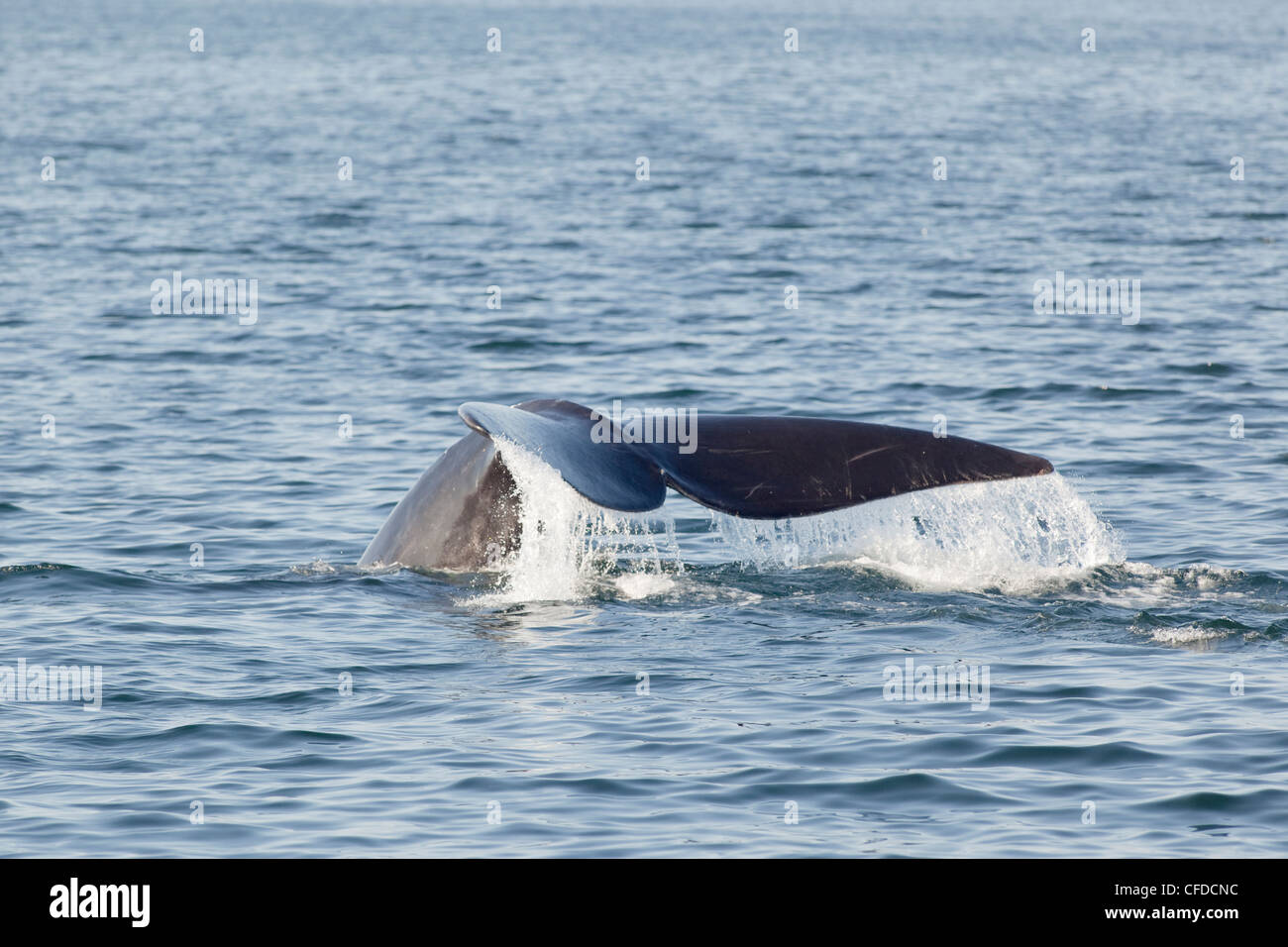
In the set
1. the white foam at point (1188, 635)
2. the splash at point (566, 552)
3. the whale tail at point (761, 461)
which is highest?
the whale tail at point (761, 461)

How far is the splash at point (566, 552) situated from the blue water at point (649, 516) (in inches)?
1.4

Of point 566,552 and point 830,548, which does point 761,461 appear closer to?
point 566,552

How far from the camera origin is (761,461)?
32.3 feet

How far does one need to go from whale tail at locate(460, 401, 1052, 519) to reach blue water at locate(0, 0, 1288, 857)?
42 cm

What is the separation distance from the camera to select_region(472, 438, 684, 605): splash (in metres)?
10.7

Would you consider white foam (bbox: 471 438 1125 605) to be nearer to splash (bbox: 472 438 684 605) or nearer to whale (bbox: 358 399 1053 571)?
splash (bbox: 472 438 684 605)

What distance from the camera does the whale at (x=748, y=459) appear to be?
944cm

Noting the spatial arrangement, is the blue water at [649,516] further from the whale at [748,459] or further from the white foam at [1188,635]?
the whale at [748,459]

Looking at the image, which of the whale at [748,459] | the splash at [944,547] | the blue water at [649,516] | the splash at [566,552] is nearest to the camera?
the blue water at [649,516]

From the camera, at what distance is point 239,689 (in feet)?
33.3

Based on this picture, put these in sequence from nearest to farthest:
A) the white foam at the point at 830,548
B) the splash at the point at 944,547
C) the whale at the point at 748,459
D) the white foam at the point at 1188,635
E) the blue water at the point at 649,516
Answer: the blue water at the point at 649,516 → the whale at the point at 748,459 → the white foam at the point at 1188,635 → the white foam at the point at 830,548 → the splash at the point at 944,547

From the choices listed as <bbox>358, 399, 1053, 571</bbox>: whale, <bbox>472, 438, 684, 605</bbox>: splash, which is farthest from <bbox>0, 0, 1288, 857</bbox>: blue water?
<bbox>358, 399, 1053, 571</bbox>: whale

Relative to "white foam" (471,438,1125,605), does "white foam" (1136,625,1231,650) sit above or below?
below

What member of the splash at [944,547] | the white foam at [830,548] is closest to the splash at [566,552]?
the white foam at [830,548]
